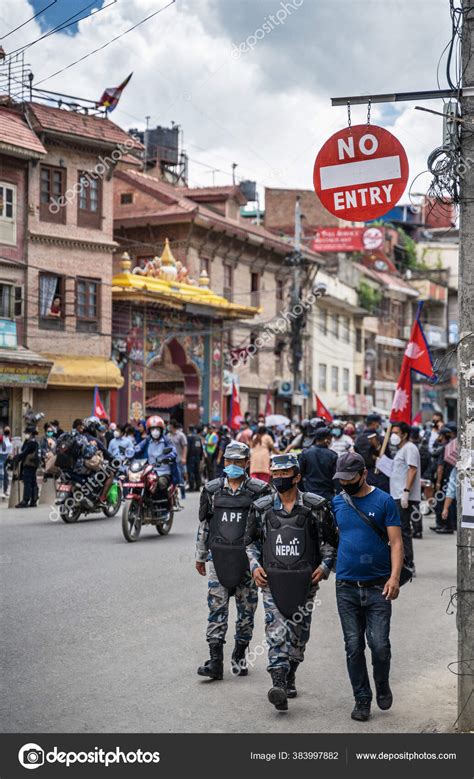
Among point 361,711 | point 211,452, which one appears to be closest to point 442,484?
point 211,452

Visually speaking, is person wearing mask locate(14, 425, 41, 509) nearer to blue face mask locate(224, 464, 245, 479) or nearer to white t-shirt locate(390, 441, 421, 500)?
white t-shirt locate(390, 441, 421, 500)

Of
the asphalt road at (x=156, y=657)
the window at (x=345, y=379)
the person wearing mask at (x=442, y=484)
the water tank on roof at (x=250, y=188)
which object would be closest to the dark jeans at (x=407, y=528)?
the asphalt road at (x=156, y=657)

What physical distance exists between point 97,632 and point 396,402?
661cm

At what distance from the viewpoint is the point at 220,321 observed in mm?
41156

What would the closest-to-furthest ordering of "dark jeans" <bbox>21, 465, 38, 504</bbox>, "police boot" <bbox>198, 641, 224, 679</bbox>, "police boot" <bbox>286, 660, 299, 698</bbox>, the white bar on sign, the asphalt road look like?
the asphalt road → "police boot" <bbox>286, 660, 299, 698</bbox> → the white bar on sign → "police boot" <bbox>198, 641, 224, 679</bbox> → "dark jeans" <bbox>21, 465, 38, 504</bbox>

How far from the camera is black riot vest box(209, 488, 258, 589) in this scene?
7.42 meters

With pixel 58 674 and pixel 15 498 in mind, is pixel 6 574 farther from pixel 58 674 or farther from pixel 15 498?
pixel 15 498

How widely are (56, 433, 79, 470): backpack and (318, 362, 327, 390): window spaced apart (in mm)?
36682

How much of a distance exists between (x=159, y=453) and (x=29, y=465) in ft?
19.5

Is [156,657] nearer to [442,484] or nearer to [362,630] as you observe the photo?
[362,630]

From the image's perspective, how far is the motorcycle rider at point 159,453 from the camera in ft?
51.5

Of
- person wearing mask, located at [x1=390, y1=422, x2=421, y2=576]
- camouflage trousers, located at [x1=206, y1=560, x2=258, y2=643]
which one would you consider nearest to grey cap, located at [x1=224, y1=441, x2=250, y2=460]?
camouflage trousers, located at [x1=206, y1=560, x2=258, y2=643]

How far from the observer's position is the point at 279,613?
22.2 feet
